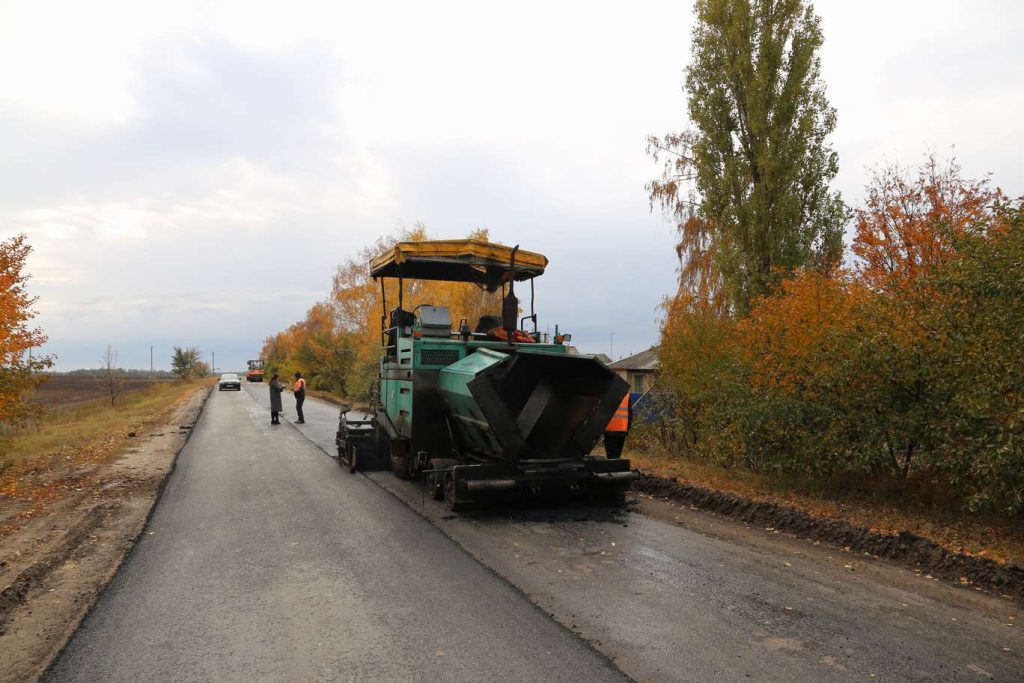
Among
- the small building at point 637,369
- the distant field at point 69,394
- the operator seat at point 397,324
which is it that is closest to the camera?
the operator seat at point 397,324

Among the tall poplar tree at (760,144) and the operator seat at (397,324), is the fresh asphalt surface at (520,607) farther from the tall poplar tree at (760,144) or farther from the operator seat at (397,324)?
the tall poplar tree at (760,144)

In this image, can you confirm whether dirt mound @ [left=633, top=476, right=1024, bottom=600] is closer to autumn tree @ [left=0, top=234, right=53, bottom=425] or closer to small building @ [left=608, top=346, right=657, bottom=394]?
autumn tree @ [left=0, top=234, right=53, bottom=425]

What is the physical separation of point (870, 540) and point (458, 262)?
19.5 feet

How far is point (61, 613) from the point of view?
16.0 feet

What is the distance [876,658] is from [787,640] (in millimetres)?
501

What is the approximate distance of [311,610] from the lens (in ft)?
16.1

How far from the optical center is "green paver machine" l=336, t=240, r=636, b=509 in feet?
25.5

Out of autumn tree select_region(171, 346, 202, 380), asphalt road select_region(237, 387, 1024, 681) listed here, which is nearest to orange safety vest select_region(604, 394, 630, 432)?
asphalt road select_region(237, 387, 1024, 681)

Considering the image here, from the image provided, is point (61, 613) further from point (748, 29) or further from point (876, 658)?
point (748, 29)

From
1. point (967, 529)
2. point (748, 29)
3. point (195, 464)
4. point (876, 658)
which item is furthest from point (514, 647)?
point (748, 29)

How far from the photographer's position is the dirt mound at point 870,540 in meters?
5.35

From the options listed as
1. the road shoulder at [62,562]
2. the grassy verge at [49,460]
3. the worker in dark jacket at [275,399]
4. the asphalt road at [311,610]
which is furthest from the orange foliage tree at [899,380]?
the worker in dark jacket at [275,399]

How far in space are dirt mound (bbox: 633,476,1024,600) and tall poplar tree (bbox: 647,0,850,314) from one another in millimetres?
9893

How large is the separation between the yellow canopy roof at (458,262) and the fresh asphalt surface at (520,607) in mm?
3532
